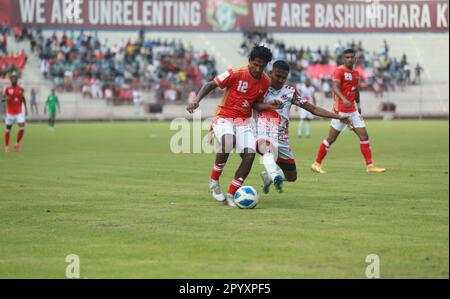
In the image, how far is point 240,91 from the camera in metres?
13.5

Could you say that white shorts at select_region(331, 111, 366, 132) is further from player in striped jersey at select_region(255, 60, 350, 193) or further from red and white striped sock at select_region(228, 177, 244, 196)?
red and white striped sock at select_region(228, 177, 244, 196)

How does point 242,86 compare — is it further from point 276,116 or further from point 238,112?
point 276,116

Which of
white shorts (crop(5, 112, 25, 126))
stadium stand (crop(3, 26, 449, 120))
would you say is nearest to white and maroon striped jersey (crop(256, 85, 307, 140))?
white shorts (crop(5, 112, 25, 126))

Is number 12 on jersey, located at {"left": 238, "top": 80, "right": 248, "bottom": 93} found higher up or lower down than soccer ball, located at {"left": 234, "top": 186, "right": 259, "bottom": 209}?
higher up

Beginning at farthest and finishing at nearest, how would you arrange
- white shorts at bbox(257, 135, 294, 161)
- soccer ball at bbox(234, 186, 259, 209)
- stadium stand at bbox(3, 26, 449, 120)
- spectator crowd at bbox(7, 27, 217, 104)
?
spectator crowd at bbox(7, 27, 217, 104) → stadium stand at bbox(3, 26, 449, 120) → white shorts at bbox(257, 135, 294, 161) → soccer ball at bbox(234, 186, 259, 209)

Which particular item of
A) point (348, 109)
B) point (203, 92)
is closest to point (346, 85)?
point (348, 109)

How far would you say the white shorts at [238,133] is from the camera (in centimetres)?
1350

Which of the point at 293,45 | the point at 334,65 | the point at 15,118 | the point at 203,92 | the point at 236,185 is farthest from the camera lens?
the point at 293,45

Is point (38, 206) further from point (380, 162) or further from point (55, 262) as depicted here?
point (380, 162)

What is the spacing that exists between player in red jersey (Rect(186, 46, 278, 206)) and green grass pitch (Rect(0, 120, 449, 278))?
636 mm

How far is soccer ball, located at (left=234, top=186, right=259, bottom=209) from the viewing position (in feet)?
42.0

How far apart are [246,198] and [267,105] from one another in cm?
156

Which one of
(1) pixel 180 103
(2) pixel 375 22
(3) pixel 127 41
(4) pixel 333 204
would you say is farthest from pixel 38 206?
(2) pixel 375 22

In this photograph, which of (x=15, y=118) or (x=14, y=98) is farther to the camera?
(x=15, y=118)
